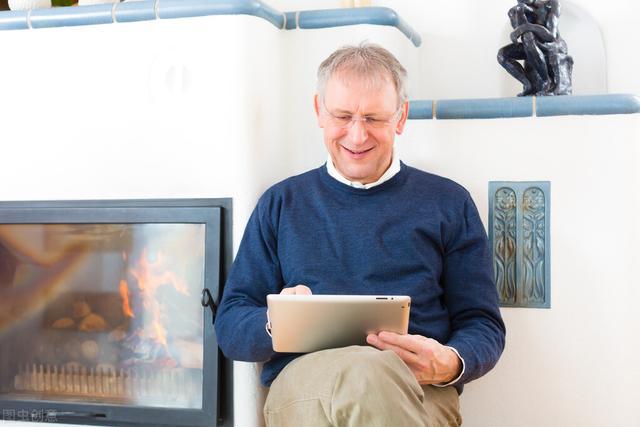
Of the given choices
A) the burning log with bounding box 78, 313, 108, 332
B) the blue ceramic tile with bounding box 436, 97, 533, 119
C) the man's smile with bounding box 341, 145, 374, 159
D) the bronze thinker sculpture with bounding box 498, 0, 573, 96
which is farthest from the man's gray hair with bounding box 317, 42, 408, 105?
the burning log with bounding box 78, 313, 108, 332

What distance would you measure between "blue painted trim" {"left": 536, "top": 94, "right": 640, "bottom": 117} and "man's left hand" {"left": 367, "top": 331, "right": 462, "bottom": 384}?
752mm

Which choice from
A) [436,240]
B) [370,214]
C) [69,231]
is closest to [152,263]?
[69,231]

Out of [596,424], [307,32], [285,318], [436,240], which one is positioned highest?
[307,32]

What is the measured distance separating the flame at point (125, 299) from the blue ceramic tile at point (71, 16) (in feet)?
2.32

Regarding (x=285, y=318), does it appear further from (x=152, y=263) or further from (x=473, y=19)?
(x=473, y=19)

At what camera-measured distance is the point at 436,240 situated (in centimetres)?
206

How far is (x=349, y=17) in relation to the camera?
2326mm

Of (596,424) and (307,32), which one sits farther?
(307,32)

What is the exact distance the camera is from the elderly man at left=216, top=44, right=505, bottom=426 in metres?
1.95

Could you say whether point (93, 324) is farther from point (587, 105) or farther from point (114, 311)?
point (587, 105)

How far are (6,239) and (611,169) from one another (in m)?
1.64

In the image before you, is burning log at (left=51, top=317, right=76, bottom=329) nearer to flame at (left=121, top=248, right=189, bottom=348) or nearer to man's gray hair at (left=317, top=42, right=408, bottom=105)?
flame at (left=121, top=248, right=189, bottom=348)

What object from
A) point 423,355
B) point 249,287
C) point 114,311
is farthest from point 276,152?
point 423,355

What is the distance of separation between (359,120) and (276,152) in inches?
18.4
